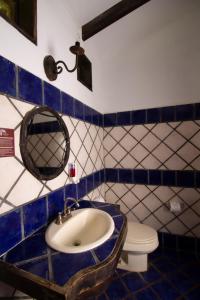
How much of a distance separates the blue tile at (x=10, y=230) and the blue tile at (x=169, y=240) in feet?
5.12

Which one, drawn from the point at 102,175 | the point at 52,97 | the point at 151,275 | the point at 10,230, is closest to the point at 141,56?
the point at 52,97

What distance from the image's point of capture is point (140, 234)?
4.89ft

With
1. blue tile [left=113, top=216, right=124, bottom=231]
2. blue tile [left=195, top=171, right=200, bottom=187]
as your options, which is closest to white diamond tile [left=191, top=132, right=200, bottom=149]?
blue tile [left=195, top=171, right=200, bottom=187]

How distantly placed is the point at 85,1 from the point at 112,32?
0.49 m

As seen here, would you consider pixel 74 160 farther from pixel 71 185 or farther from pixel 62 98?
pixel 62 98

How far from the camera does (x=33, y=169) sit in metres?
0.89

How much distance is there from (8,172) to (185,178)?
5.20 ft

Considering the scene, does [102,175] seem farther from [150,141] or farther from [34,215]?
[34,215]

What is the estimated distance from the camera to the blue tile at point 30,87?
2.78ft

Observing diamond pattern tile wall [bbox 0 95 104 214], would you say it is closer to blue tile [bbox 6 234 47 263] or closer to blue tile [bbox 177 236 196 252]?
blue tile [bbox 6 234 47 263]

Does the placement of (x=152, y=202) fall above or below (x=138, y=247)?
above

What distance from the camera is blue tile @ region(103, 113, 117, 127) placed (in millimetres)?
1982

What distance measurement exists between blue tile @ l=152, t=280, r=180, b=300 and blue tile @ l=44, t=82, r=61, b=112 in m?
1.54

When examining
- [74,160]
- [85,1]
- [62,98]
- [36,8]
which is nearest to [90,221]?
[74,160]
